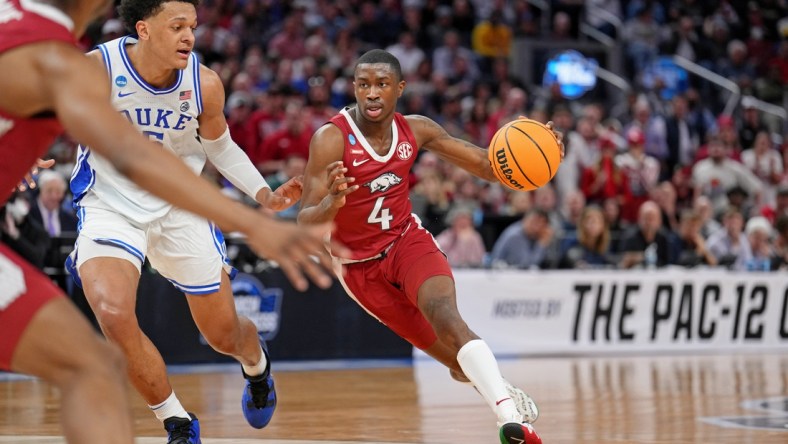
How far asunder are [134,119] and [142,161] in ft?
9.68

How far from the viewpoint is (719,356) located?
44.0ft

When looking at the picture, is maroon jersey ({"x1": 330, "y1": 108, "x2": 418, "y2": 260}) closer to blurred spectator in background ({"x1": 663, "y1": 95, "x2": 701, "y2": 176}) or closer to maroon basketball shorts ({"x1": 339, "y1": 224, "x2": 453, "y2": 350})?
maroon basketball shorts ({"x1": 339, "y1": 224, "x2": 453, "y2": 350})

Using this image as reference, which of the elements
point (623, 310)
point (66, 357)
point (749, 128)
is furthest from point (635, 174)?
point (66, 357)

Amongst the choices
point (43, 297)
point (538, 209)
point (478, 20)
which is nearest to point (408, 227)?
point (43, 297)

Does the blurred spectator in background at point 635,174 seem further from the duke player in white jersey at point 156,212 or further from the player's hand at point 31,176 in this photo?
the player's hand at point 31,176

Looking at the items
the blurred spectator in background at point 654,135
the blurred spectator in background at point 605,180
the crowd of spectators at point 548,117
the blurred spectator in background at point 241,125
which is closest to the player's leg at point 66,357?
the crowd of spectators at point 548,117

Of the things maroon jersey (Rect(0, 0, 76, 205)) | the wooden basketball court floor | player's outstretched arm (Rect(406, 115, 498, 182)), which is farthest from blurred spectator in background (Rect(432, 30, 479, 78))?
maroon jersey (Rect(0, 0, 76, 205))

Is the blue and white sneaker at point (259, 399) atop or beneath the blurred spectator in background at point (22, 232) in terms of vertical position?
atop

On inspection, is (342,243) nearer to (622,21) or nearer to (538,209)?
(538,209)

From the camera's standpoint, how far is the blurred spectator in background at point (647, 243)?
13.9 metres

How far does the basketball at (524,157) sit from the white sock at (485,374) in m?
1.12

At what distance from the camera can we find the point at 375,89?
6.68 meters

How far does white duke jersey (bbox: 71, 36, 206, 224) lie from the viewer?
6.06 metres

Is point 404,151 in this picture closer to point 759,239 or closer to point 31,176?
point 31,176
